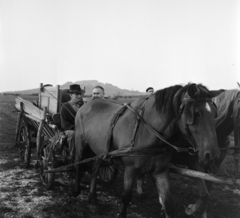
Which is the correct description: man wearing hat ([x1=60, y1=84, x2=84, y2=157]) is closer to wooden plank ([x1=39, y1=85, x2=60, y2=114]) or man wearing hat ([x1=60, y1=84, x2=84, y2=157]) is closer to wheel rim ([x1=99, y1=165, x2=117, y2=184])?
wooden plank ([x1=39, y1=85, x2=60, y2=114])

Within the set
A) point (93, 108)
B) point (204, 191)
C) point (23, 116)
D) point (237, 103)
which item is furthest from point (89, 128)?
point (23, 116)

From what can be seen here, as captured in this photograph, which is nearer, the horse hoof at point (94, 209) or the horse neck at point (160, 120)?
the horse neck at point (160, 120)

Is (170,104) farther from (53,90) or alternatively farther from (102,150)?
(53,90)

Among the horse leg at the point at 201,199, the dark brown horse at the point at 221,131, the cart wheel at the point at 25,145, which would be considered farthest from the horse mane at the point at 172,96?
the cart wheel at the point at 25,145

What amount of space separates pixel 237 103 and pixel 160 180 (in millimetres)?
1623

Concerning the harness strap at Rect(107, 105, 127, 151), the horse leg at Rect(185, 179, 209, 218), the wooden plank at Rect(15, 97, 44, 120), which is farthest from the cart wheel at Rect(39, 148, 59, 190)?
the horse leg at Rect(185, 179, 209, 218)

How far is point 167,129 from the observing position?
310cm

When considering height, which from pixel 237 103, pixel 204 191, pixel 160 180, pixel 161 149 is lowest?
pixel 204 191

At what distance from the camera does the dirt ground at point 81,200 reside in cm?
439

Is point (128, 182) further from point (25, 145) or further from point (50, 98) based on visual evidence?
point (25, 145)

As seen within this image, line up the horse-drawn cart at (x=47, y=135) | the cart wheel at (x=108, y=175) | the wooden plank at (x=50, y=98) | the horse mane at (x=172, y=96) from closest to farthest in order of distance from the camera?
the horse mane at (x=172, y=96)
the horse-drawn cart at (x=47, y=135)
the cart wheel at (x=108, y=175)
the wooden plank at (x=50, y=98)

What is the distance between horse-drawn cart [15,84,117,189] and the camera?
18.1 ft

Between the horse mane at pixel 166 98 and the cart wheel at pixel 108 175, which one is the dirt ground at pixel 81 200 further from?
the horse mane at pixel 166 98

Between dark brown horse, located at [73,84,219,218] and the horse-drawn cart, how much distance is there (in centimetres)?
160
